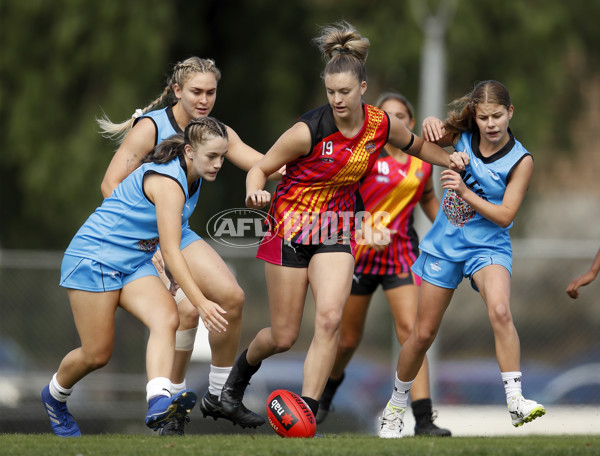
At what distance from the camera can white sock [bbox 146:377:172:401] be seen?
496 centimetres

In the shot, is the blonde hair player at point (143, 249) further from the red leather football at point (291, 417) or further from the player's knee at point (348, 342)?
the player's knee at point (348, 342)

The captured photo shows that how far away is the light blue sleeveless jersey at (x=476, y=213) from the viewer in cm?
546

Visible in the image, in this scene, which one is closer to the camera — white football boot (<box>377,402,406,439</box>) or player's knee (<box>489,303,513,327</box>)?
player's knee (<box>489,303,513,327</box>)

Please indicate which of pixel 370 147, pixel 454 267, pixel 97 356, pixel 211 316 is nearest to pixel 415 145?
pixel 370 147

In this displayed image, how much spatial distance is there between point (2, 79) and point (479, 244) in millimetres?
10653

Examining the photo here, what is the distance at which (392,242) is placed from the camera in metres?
6.88

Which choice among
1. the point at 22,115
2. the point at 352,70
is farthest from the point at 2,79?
the point at 352,70

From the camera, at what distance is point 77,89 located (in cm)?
1397

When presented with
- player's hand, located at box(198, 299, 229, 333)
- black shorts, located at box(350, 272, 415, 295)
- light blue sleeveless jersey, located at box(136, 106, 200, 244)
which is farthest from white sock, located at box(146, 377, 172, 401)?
black shorts, located at box(350, 272, 415, 295)

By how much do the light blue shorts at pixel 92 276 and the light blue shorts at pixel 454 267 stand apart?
1.74 metres

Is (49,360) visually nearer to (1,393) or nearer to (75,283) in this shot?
(1,393)

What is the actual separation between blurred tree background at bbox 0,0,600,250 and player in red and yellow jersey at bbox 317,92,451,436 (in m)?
6.76

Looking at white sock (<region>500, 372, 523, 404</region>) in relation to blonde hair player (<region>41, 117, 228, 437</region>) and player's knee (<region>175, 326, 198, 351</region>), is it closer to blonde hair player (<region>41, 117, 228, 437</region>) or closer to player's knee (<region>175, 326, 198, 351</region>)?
blonde hair player (<region>41, 117, 228, 437</region>)

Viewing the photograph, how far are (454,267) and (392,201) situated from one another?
4.78 ft
